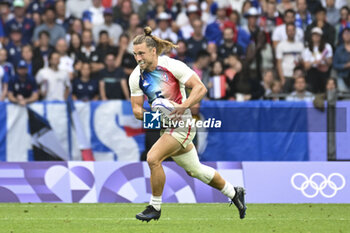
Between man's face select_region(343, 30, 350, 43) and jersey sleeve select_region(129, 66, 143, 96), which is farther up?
jersey sleeve select_region(129, 66, 143, 96)

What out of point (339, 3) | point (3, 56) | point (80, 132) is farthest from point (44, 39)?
point (339, 3)

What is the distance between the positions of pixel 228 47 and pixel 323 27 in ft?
6.54

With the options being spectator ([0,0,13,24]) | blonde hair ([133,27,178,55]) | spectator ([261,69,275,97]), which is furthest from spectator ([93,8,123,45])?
blonde hair ([133,27,178,55])

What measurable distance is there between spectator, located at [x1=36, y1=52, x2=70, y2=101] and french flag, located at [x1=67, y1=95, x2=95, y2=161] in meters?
0.72

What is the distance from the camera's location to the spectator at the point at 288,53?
1533 centimetres

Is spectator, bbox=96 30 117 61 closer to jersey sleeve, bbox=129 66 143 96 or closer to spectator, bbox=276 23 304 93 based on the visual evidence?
spectator, bbox=276 23 304 93

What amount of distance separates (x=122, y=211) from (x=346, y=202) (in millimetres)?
3274

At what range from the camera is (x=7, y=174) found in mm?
11648

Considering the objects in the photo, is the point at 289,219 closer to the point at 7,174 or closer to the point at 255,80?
the point at 7,174

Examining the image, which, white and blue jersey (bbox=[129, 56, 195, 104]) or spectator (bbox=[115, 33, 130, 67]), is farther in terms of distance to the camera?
spectator (bbox=[115, 33, 130, 67])

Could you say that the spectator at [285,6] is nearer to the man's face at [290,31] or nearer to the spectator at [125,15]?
the man's face at [290,31]

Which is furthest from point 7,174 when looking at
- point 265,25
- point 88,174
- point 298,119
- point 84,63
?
point 265,25

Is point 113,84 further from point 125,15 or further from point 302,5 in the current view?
point 302,5

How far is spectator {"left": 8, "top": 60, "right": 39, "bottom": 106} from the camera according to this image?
47.6 ft
